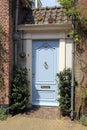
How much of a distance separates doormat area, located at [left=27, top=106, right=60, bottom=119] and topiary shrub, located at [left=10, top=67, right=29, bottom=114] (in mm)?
352

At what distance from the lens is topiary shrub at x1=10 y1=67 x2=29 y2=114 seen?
34.6ft

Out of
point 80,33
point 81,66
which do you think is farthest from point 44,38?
point 81,66

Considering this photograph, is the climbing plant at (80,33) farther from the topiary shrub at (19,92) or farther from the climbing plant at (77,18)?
the topiary shrub at (19,92)

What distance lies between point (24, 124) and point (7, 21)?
11.5 feet

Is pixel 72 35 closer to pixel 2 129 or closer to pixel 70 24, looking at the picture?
pixel 70 24

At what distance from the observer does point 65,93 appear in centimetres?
1039

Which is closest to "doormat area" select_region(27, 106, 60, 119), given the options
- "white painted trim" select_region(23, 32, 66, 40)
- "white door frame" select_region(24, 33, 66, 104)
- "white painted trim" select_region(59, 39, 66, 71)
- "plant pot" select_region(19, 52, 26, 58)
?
"white door frame" select_region(24, 33, 66, 104)

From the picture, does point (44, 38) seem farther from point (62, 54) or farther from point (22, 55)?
point (22, 55)

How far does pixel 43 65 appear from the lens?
37.1ft

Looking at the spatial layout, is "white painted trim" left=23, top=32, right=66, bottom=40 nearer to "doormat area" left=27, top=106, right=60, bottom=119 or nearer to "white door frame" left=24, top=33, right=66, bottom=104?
"white door frame" left=24, top=33, right=66, bottom=104

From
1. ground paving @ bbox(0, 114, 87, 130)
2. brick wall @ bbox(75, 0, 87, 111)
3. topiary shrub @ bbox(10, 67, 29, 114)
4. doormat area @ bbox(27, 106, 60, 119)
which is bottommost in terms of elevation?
ground paving @ bbox(0, 114, 87, 130)

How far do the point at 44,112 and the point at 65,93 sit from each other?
105 centimetres

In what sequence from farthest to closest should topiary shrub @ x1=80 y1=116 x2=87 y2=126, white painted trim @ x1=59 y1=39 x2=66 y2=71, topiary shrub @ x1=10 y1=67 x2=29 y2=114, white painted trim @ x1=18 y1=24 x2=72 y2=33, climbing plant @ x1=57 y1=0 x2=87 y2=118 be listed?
white painted trim @ x1=59 y1=39 x2=66 y2=71, white painted trim @ x1=18 y1=24 x2=72 y2=33, topiary shrub @ x1=10 y1=67 x2=29 y2=114, climbing plant @ x1=57 y1=0 x2=87 y2=118, topiary shrub @ x1=80 y1=116 x2=87 y2=126

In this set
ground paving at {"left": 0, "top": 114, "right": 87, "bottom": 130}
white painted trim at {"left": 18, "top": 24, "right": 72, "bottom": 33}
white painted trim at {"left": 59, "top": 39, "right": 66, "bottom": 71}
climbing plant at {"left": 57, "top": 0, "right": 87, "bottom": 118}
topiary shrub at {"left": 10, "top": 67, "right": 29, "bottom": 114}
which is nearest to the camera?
ground paving at {"left": 0, "top": 114, "right": 87, "bottom": 130}
